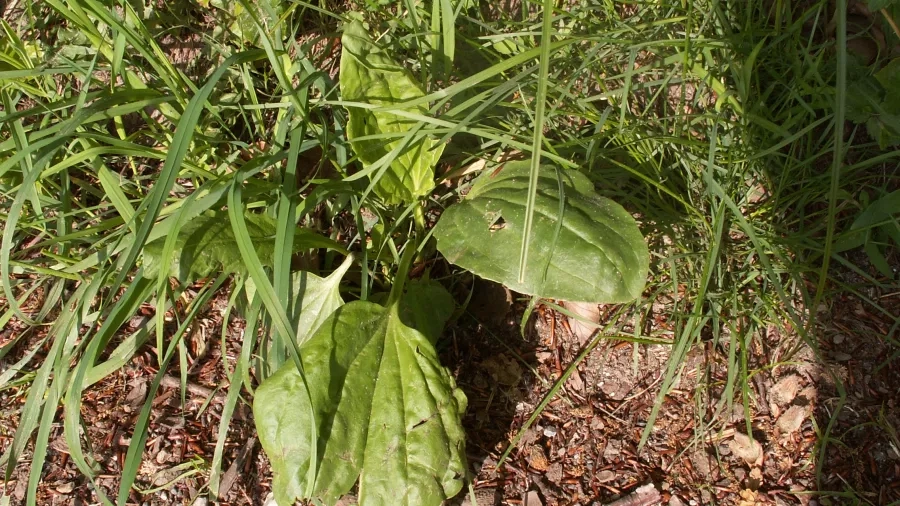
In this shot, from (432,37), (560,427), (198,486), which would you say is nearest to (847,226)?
(560,427)

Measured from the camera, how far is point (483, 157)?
1.79 metres

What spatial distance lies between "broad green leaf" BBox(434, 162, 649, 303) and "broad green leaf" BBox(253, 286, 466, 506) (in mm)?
244

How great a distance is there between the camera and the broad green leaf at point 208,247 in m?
1.36

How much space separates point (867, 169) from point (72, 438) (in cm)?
184

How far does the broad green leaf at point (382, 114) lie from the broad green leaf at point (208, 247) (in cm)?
28

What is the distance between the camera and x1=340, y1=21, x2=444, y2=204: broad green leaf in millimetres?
1654

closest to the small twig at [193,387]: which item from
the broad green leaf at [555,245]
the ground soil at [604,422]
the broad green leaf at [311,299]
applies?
the ground soil at [604,422]

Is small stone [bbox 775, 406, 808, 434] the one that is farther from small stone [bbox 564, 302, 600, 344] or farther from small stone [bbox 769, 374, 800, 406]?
small stone [bbox 564, 302, 600, 344]

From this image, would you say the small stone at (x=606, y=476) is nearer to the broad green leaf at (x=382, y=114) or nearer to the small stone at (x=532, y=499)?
the small stone at (x=532, y=499)

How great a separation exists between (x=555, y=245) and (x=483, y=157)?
0.47 meters

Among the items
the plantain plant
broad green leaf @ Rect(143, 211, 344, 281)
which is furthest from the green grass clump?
the plantain plant

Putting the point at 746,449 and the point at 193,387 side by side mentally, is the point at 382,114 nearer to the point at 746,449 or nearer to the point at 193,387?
the point at 193,387

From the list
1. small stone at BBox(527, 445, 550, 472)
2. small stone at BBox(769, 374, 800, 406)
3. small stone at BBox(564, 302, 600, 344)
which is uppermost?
small stone at BBox(564, 302, 600, 344)

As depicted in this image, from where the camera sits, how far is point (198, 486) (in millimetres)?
1729
